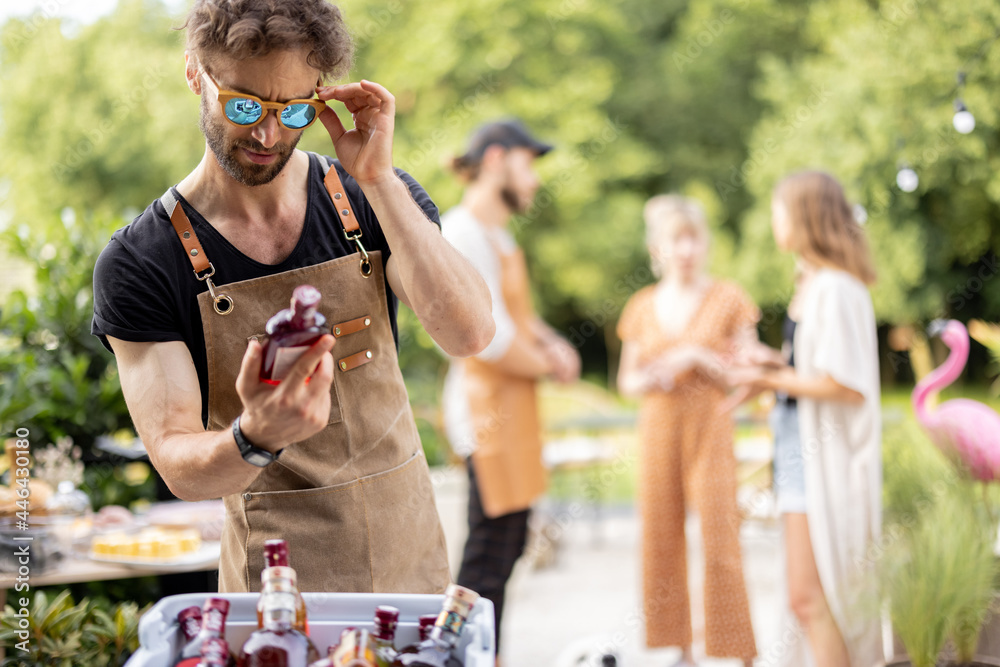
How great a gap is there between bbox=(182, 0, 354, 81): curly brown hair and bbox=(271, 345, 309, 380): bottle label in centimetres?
50

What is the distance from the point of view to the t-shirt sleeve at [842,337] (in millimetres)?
2594

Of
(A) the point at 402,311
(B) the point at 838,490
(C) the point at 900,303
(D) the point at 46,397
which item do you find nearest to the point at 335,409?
(D) the point at 46,397

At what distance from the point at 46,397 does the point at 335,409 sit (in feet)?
5.41

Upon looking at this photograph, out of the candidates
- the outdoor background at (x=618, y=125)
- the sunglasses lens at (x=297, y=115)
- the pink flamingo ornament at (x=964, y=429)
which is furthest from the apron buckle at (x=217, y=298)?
the outdoor background at (x=618, y=125)

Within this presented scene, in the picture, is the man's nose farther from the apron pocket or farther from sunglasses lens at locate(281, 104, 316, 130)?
the apron pocket

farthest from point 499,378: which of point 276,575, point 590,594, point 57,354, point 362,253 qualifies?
point 276,575

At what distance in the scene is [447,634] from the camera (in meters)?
0.90

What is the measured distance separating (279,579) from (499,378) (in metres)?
2.10

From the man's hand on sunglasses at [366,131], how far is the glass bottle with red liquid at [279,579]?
549 mm

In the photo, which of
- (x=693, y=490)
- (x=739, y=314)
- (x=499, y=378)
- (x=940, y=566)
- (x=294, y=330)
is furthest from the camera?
(x=739, y=314)

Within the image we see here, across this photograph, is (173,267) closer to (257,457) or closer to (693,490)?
(257,457)

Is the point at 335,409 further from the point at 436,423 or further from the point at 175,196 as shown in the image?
the point at 436,423

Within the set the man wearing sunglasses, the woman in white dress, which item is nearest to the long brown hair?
the woman in white dress

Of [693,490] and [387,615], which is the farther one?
[693,490]
